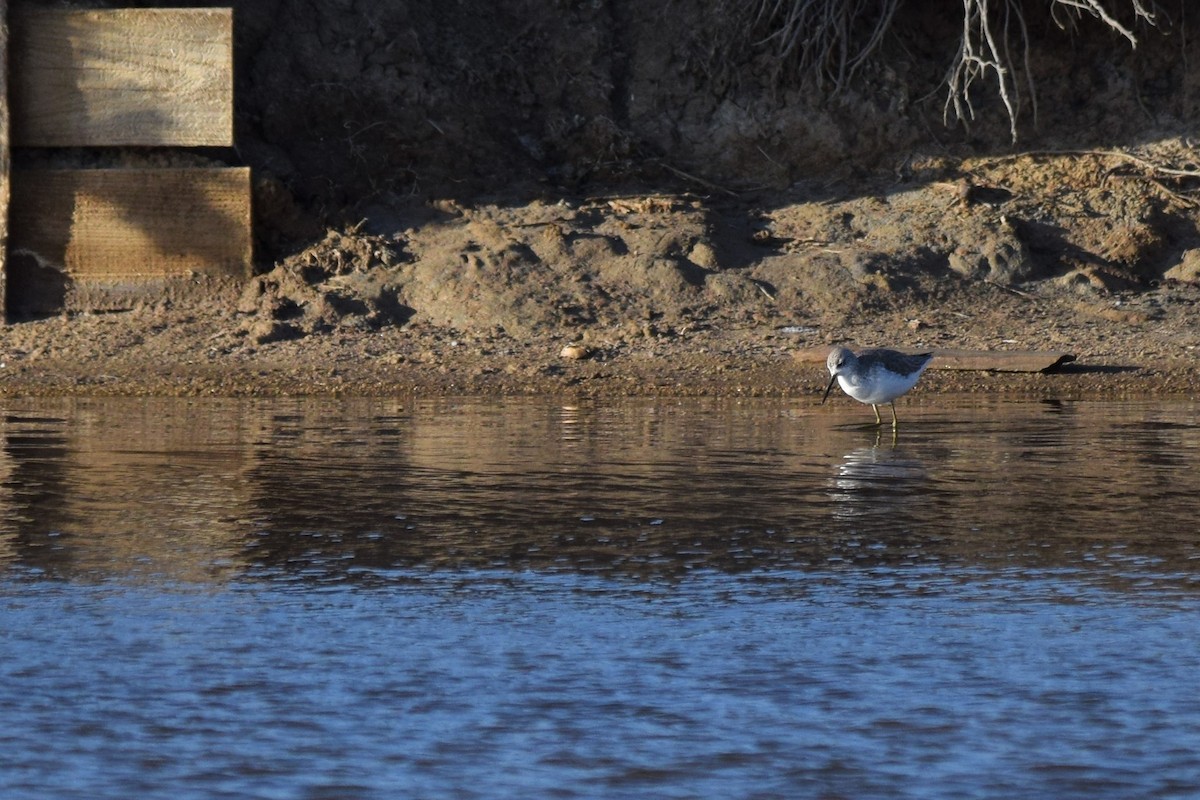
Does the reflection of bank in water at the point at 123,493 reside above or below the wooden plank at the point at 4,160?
below

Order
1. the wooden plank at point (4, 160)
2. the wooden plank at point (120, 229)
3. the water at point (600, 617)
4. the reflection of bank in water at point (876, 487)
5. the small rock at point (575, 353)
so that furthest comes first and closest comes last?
the wooden plank at point (120, 229) < the wooden plank at point (4, 160) < the small rock at point (575, 353) < the reflection of bank in water at point (876, 487) < the water at point (600, 617)

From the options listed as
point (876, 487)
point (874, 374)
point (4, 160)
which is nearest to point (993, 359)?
point (874, 374)

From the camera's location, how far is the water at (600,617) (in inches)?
180

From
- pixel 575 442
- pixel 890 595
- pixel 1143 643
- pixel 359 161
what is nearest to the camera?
pixel 1143 643

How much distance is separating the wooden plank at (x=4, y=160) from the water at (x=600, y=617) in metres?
4.17

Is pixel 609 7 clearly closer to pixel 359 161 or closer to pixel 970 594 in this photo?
pixel 359 161

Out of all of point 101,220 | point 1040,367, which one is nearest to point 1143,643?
point 1040,367

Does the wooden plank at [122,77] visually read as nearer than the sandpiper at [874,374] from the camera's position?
No

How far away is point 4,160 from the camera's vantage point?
13867 mm

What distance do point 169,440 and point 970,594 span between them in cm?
539

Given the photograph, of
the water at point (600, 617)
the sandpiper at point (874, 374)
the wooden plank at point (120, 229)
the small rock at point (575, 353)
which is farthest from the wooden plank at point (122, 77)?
the sandpiper at point (874, 374)

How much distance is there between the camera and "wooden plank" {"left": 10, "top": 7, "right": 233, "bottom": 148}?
1398cm

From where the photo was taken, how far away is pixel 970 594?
6320 mm

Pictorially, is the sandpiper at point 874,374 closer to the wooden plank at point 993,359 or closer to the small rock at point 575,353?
the wooden plank at point 993,359
